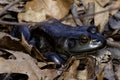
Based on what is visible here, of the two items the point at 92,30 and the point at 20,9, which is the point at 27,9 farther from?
the point at 92,30

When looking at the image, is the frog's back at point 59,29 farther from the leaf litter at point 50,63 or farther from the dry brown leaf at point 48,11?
the dry brown leaf at point 48,11

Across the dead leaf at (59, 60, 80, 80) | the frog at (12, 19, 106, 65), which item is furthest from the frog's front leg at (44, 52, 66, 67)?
the dead leaf at (59, 60, 80, 80)

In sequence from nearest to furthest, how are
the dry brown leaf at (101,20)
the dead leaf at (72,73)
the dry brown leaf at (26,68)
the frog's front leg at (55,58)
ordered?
the dry brown leaf at (26,68)
the dead leaf at (72,73)
the frog's front leg at (55,58)
the dry brown leaf at (101,20)

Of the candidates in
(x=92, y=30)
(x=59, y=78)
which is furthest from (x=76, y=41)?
(x=59, y=78)

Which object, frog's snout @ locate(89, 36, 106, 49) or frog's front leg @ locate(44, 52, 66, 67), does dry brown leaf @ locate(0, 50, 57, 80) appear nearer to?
frog's front leg @ locate(44, 52, 66, 67)

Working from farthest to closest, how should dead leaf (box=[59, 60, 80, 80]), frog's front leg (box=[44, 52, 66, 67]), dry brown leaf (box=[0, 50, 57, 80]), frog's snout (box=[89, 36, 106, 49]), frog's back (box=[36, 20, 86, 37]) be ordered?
frog's back (box=[36, 20, 86, 37]) → frog's front leg (box=[44, 52, 66, 67]) → frog's snout (box=[89, 36, 106, 49]) → dead leaf (box=[59, 60, 80, 80]) → dry brown leaf (box=[0, 50, 57, 80])

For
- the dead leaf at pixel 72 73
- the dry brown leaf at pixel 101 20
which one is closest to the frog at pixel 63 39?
the dead leaf at pixel 72 73

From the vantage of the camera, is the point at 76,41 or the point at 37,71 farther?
the point at 76,41
